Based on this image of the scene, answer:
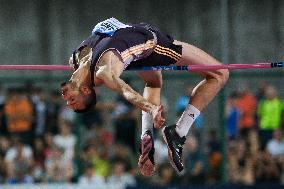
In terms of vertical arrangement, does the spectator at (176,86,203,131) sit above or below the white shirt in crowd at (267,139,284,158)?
above

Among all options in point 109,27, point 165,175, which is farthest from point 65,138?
point 109,27

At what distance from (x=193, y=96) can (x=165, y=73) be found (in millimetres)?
4721

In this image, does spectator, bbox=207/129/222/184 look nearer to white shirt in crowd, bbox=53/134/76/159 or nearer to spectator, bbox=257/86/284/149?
spectator, bbox=257/86/284/149

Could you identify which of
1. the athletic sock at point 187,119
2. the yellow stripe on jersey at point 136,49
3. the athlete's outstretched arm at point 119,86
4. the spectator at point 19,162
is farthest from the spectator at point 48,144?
the athlete's outstretched arm at point 119,86

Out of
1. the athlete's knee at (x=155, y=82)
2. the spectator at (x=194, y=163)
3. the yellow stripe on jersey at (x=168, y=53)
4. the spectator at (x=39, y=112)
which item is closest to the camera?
the yellow stripe on jersey at (x=168, y=53)

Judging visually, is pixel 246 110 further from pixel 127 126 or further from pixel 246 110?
pixel 127 126

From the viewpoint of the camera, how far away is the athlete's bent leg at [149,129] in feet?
39.1

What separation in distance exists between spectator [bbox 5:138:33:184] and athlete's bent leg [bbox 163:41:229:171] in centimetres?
459

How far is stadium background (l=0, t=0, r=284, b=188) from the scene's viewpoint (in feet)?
52.6

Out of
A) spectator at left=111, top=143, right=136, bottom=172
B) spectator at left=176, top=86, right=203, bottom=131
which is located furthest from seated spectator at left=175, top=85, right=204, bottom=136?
spectator at left=111, top=143, right=136, bottom=172

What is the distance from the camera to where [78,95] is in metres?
11.0

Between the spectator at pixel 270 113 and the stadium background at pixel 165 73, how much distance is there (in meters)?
0.09

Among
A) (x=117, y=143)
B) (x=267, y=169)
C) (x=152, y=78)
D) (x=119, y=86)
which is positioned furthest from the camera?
(x=117, y=143)

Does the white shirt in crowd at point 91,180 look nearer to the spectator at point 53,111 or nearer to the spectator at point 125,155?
the spectator at point 125,155
